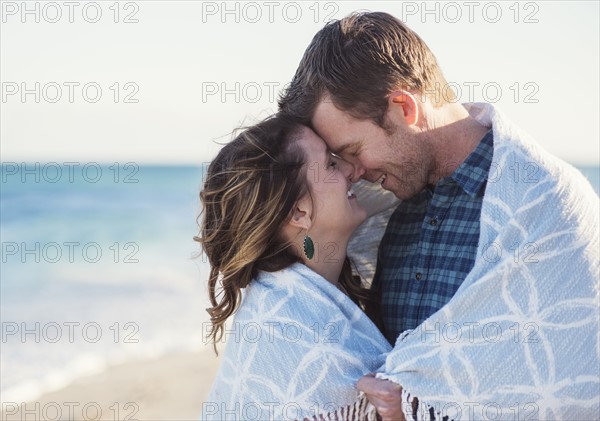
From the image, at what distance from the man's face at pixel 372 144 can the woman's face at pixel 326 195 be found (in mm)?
53

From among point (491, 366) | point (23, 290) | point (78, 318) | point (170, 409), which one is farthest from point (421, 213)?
point (23, 290)

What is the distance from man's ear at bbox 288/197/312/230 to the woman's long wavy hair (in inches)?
0.7

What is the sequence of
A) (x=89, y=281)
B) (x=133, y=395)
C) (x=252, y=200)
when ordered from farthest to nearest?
1. (x=89, y=281)
2. (x=133, y=395)
3. (x=252, y=200)

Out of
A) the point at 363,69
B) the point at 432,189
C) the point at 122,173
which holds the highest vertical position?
the point at 363,69

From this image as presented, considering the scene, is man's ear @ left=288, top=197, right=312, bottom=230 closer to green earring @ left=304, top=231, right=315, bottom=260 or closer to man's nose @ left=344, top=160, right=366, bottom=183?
green earring @ left=304, top=231, right=315, bottom=260

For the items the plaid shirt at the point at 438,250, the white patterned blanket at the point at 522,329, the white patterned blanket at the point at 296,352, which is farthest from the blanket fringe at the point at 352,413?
the plaid shirt at the point at 438,250

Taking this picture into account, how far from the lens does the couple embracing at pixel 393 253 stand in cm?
249

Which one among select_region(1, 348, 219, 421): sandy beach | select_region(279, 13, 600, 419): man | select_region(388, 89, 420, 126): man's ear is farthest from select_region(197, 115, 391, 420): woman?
select_region(1, 348, 219, 421): sandy beach

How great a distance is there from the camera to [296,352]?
2.65m

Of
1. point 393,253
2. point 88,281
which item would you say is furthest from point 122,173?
point 393,253

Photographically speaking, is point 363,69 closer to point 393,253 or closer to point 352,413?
point 393,253

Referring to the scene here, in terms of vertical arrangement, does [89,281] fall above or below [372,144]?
below

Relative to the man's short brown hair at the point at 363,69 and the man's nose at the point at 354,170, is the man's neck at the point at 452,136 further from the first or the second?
the man's nose at the point at 354,170

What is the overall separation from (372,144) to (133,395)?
10.7 feet
